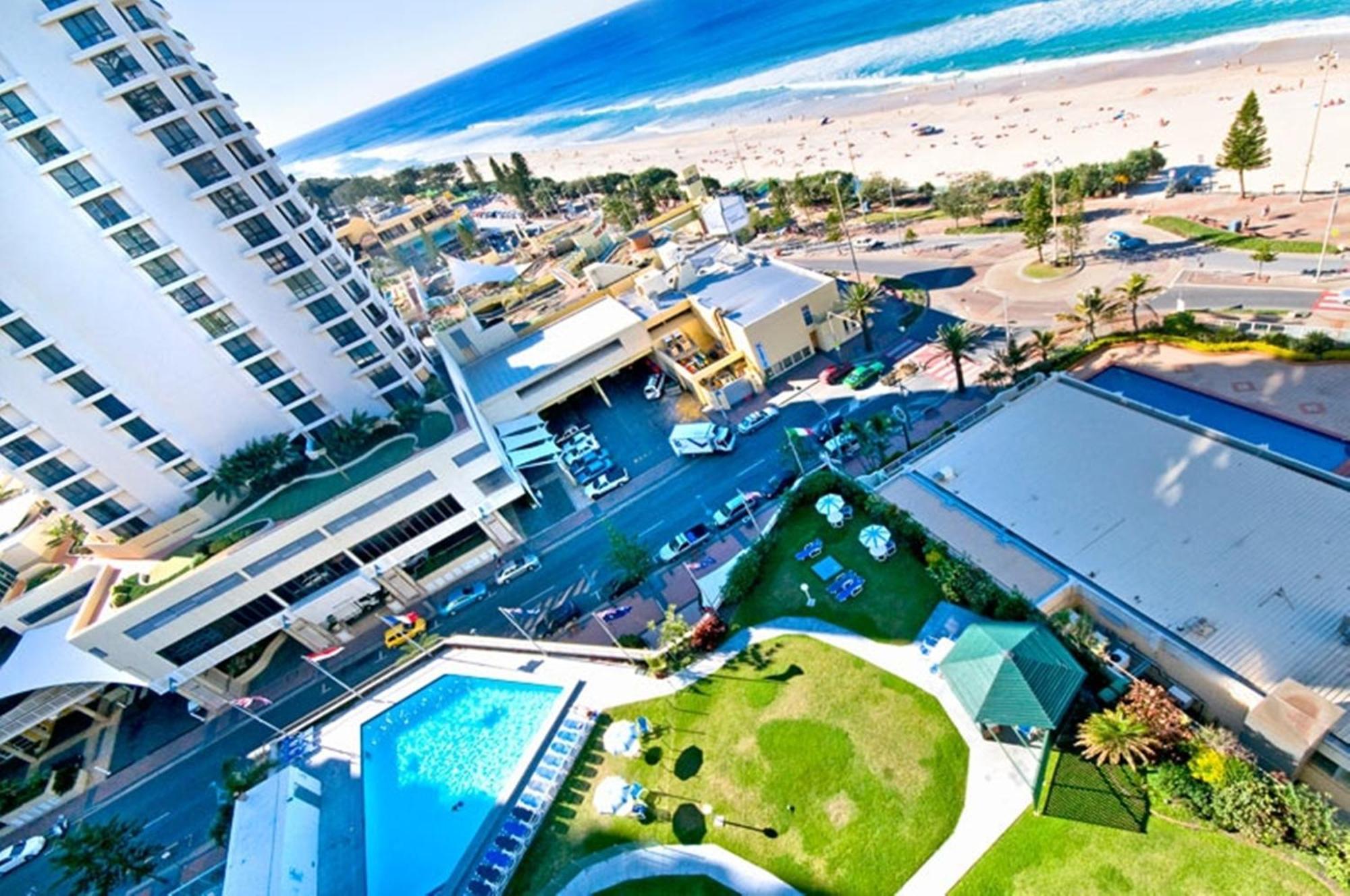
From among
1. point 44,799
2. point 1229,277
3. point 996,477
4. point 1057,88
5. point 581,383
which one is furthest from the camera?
point 1057,88

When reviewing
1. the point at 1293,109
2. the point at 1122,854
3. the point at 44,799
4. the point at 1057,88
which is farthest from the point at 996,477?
the point at 1057,88

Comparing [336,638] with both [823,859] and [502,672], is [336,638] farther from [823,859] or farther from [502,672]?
[823,859]

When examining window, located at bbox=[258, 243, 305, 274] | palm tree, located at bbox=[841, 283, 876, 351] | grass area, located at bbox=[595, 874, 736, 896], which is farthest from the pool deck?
window, located at bbox=[258, 243, 305, 274]

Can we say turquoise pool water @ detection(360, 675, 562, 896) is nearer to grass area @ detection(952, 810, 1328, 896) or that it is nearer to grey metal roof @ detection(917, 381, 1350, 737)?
grass area @ detection(952, 810, 1328, 896)

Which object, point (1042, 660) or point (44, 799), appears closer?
point (1042, 660)

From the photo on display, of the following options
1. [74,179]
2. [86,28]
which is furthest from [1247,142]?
[74,179]

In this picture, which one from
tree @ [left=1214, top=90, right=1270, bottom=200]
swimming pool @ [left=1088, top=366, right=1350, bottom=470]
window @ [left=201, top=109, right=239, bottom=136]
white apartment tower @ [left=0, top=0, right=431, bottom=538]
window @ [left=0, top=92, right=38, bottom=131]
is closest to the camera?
swimming pool @ [left=1088, top=366, right=1350, bottom=470]
